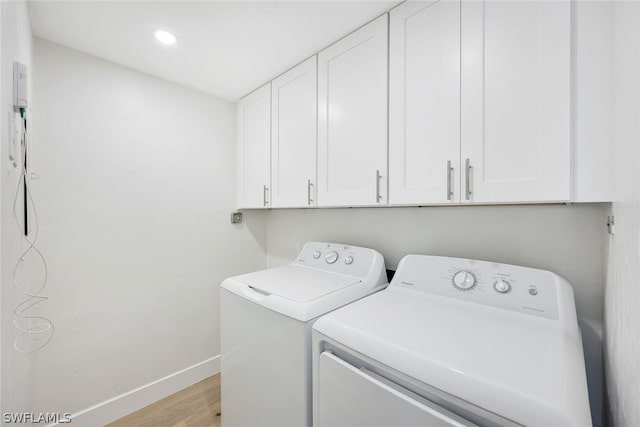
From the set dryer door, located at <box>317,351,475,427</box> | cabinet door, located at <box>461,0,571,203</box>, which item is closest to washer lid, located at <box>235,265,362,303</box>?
dryer door, located at <box>317,351,475,427</box>

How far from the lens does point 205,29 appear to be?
136 centimetres

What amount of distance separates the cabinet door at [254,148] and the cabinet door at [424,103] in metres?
0.99

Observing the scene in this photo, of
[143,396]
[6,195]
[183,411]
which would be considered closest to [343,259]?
[6,195]

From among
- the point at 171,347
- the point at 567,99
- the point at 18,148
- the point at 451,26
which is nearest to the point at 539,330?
the point at 567,99

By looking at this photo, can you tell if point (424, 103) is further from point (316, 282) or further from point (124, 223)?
point (124, 223)

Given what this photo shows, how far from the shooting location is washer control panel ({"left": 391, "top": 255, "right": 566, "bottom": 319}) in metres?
0.95

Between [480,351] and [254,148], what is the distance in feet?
6.07

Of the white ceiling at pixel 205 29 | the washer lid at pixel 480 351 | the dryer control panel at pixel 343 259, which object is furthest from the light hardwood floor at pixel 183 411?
the white ceiling at pixel 205 29

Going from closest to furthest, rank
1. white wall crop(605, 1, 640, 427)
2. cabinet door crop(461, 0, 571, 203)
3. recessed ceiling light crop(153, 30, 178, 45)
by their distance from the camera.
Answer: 1. white wall crop(605, 1, 640, 427)
2. cabinet door crop(461, 0, 571, 203)
3. recessed ceiling light crop(153, 30, 178, 45)

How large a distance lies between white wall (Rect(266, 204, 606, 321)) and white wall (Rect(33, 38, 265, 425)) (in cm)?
109

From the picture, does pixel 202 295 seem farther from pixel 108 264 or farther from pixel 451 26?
pixel 451 26

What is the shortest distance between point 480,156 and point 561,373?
0.70 metres

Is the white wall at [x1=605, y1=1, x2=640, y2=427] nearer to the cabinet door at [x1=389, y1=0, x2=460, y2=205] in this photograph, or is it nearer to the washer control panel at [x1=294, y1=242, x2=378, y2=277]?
the cabinet door at [x1=389, y1=0, x2=460, y2=205]

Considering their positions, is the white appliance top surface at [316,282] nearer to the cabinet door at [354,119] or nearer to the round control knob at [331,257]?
the round control knob at [331,257]
